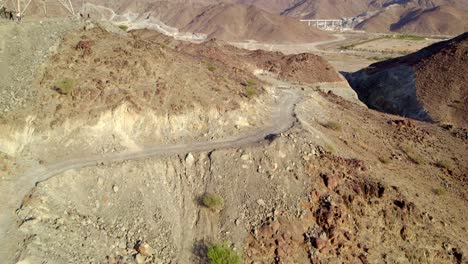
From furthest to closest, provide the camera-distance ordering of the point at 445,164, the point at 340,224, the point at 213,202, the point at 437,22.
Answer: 1. the point at 437,22
2. the point at 445,164
3. the point at 340,224
4. the point at 213,202

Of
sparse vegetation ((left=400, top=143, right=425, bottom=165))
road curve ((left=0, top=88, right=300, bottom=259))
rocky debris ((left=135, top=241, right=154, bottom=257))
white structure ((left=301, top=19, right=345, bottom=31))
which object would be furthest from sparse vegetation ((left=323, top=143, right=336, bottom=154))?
white structure ((left=301, top=19, right=345, bottom=31))

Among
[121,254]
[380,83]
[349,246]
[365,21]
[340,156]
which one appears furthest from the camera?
[365,21]

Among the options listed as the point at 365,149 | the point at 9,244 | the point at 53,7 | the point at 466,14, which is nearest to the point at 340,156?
the point at 365,149

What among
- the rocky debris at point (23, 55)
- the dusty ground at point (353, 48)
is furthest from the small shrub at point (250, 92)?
the dusty ground at point (353, 48)

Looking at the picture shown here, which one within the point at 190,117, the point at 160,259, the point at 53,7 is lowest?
the point at 160,259

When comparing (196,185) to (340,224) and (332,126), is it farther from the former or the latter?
(332,126)

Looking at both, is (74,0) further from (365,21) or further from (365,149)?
(365,149)

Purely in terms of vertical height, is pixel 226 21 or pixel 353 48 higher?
pixel 226 21

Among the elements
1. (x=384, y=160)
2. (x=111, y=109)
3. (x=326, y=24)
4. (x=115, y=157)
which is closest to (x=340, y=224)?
(x=384, y=160)
